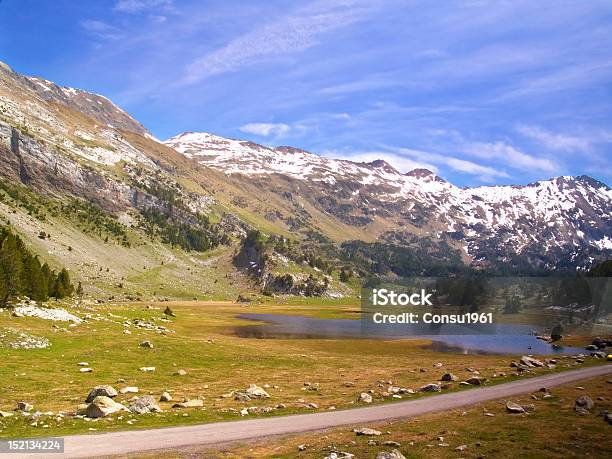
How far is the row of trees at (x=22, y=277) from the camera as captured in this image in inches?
3287

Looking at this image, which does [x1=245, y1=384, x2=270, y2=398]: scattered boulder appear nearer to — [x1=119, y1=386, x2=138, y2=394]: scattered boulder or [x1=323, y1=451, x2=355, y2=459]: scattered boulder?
[x1=119, y1=386, x2=138, y2=394]: scattered boulder

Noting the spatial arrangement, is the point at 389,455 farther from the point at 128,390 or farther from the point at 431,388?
the point at 128,390

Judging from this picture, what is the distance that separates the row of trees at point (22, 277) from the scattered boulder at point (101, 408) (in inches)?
2332

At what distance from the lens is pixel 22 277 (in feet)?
316

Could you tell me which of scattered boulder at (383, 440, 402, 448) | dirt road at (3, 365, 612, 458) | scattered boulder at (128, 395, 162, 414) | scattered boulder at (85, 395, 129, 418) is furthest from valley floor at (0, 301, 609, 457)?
scattered boulder at (383, 440, 402, 448)

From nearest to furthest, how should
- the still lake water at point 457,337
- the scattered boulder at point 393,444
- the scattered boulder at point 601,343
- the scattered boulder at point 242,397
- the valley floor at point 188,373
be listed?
the scattered boulder at point 393,444, the valley floor at point 188,373, the scattered boulder at point 242,397, the still lake water at point 457,337, the scattered boulder at point 601,343

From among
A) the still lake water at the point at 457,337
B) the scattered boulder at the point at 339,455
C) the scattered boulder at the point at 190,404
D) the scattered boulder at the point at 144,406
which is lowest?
the still lake water at the point at 457,337

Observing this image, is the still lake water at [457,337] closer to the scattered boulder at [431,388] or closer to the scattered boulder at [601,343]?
the scattered boulder at [601,343]

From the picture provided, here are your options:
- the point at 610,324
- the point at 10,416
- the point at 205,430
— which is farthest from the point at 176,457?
the point at 610,324

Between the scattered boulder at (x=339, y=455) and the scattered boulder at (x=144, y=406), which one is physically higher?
the scattered boulder at (x=339, y=455)

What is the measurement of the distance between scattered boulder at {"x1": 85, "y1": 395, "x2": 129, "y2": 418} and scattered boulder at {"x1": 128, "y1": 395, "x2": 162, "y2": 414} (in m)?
0.66

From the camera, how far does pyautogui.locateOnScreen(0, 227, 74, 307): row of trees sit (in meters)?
83.5

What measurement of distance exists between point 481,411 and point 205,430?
2193cm

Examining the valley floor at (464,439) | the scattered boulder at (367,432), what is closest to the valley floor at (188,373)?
the valley floor at (464,439)
